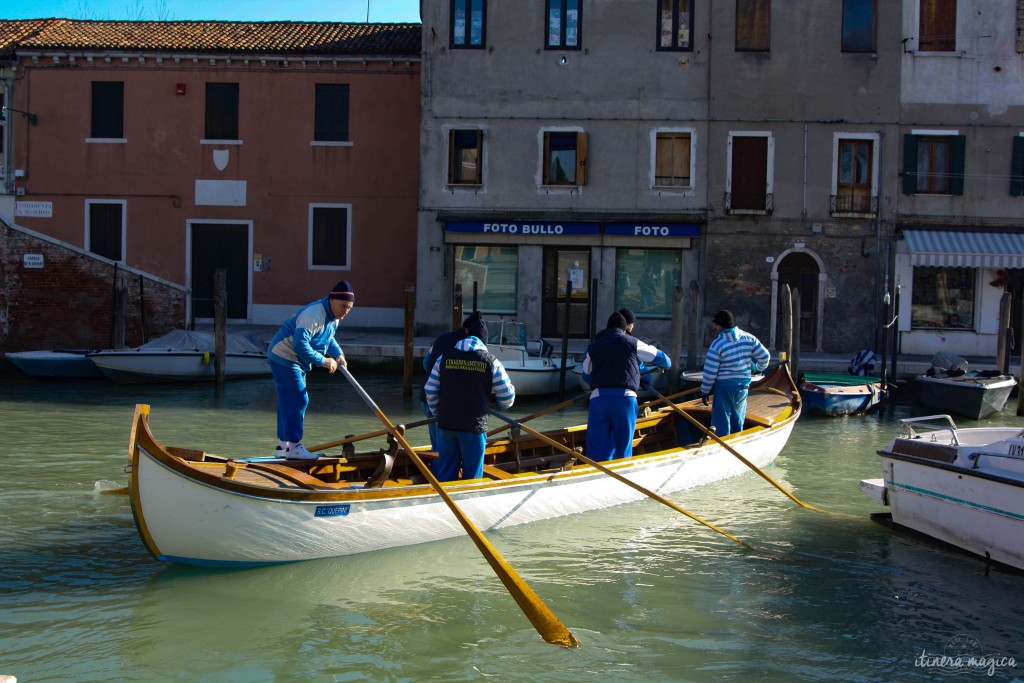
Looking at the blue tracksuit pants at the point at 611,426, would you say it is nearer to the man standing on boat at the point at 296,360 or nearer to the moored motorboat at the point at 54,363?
the man standing on boat at the point at 296,360

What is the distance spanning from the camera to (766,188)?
18859 millimetres

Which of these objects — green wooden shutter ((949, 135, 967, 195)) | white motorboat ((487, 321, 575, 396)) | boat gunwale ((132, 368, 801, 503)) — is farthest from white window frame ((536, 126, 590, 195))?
boat gunwale ((132, 368, 801, 503))

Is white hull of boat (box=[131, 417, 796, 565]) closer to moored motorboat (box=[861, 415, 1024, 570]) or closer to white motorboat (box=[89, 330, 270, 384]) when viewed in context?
moored motorboat (box=[861, 415, 1024, 570])

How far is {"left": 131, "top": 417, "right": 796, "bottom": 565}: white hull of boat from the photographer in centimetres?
597

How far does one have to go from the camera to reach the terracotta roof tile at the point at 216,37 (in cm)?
2027

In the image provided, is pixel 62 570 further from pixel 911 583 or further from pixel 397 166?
pixel 397 166

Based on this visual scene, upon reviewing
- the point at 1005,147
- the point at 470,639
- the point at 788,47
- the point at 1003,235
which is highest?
the point at 788,47

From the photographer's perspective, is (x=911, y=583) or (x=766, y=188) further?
(x=766, y=188)

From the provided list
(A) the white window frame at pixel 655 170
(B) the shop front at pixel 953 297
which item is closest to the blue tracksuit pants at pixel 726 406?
(A) the white window frame at pixel 655 170

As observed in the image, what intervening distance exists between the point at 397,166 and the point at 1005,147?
11.1 meters

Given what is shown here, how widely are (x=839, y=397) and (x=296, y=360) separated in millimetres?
9178

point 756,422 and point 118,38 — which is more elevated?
point 118,38

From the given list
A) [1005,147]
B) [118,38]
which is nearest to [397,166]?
[118,38]

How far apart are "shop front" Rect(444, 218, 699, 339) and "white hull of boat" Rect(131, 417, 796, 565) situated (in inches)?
452
